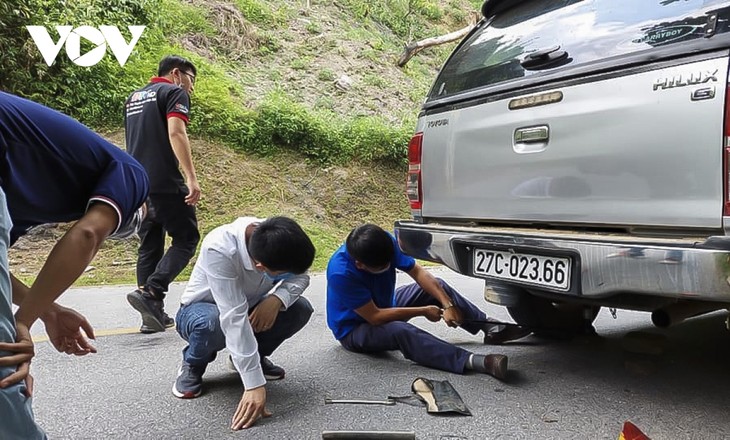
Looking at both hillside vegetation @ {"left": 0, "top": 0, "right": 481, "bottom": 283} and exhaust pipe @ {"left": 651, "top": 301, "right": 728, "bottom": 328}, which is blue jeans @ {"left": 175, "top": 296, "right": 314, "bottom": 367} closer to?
exhaust pipe @ {"left": 651, "top": 301, "right": 728, "bottom": 328}

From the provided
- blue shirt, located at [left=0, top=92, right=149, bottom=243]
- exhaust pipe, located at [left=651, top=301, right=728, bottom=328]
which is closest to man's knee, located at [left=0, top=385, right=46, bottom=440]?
blue shirt, located at [left=0, top=92, right=149, bottom=243]

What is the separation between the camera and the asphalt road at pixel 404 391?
2035mm

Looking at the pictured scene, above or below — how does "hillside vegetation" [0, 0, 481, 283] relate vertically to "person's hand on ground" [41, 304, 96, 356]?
above

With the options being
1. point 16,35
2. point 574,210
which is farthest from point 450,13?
point 574,210

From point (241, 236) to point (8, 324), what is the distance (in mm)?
1091

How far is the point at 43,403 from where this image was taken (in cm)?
224

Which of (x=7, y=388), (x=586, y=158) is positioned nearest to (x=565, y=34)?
(x=586, y=158)

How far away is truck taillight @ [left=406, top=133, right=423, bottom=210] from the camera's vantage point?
2779mm

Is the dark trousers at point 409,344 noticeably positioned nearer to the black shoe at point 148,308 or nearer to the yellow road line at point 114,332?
the black shoe at point 148,308

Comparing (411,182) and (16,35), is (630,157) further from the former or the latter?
(16,35)

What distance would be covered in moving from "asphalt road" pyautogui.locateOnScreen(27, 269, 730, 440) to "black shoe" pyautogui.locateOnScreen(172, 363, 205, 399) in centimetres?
3

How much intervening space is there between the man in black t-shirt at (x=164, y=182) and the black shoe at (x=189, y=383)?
3.54 ft

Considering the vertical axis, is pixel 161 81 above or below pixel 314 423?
above

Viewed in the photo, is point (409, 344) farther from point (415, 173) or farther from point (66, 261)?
point (66, 261)
